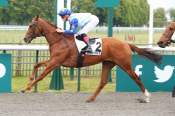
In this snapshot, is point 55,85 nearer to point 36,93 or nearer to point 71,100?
point 36,93

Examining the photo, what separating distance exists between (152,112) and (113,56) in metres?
1.93

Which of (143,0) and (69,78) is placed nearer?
(69,78)

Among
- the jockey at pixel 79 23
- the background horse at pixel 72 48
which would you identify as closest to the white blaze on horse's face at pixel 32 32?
A: the background horse at pixel 72 48

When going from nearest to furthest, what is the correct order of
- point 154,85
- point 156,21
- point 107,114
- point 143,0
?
1. point 107,114
2. point 154,85
3. point 143,0
4. point 156,21

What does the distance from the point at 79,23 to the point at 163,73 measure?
3328 mm

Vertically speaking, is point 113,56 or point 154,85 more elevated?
point 113,56

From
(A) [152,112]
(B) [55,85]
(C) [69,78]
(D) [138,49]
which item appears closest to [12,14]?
(C) [69,78]

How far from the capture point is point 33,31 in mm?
11734

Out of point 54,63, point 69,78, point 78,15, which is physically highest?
point 78,15

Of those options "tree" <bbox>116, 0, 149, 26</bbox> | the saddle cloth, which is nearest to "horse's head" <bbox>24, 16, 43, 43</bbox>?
the saddle cloth

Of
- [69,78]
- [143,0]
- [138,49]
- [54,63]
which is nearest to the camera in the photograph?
[54,63]

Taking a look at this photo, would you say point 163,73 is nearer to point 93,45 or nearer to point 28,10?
point 93,45

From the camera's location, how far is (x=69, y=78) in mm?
16812

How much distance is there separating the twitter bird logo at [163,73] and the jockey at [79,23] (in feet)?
9.38
